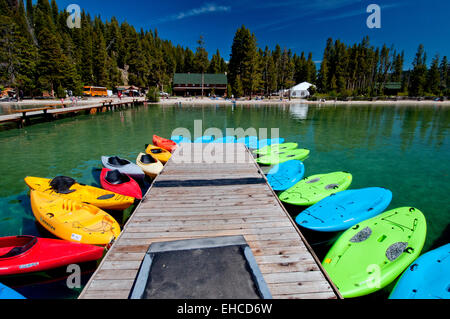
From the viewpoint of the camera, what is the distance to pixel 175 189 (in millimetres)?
6246

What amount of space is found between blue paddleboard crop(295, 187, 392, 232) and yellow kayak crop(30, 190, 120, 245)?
4441 mm

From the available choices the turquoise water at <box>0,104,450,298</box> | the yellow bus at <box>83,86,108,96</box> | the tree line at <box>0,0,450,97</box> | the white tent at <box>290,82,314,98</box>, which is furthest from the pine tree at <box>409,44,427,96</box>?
the yellow bus at <box>83,86,108,96</box>

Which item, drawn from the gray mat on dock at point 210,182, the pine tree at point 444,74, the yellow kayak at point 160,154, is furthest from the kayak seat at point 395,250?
the pine tree at point 444,74

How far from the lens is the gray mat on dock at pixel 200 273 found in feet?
8.45

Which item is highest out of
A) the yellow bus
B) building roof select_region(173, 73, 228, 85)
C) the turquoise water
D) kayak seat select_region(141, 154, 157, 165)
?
building roof select_region(173, 73, 228, 85)

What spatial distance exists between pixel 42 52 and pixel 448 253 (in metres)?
66.1

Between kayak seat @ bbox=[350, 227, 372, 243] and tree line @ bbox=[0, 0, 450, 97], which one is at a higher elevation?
tree line @ bbox=[0, 0, 450, 97]

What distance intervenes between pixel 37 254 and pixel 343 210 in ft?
21.9

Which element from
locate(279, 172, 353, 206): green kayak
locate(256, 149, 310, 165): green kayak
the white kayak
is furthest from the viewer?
locate(256, 149, 310, 165): green kayak

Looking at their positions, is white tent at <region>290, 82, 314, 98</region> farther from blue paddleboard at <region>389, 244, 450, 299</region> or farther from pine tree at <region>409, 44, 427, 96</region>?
blue paddleboard at <region>389, 244, 450, 299</region>

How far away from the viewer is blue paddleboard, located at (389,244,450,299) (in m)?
3.22

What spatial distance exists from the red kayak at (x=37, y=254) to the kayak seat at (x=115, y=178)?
2924mm
